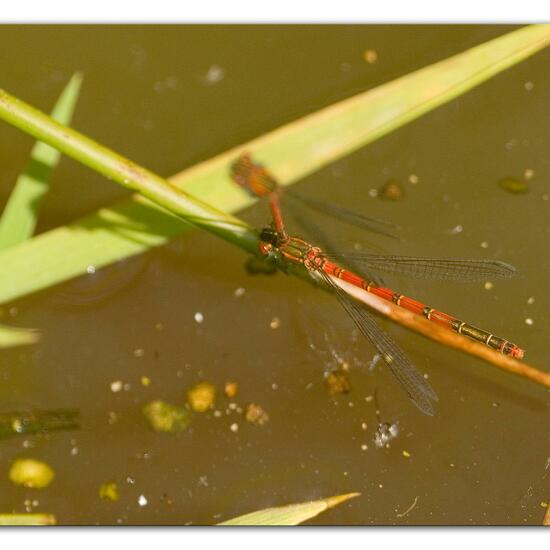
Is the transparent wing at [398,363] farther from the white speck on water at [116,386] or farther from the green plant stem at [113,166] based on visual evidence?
the white speck on water at [116,386]

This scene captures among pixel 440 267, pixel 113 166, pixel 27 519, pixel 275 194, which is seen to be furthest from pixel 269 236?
pixel 27 519

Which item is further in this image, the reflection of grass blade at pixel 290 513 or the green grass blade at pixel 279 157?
the green grass blade at pixel 279 157

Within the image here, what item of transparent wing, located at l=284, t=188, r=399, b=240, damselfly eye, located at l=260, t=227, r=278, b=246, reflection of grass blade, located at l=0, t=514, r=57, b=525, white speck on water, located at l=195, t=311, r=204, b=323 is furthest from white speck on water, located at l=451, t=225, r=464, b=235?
reflection of grass blade, located at l=0, t=514, r=57, b=525

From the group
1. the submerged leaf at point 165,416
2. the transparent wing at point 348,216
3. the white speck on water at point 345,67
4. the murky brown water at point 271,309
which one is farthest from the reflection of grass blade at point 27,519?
the white speck on water at point 345,67

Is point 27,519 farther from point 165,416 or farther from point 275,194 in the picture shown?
point 275,194
